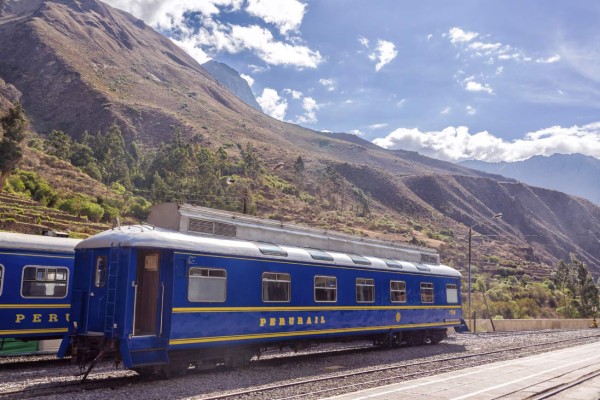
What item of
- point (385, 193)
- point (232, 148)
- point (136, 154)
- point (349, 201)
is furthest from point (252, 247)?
point (385, 193)

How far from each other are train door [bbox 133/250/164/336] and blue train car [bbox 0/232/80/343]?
13.8 feet

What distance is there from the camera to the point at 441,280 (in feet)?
80.6

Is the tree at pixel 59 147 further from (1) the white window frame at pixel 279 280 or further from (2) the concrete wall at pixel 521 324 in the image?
(1) the white window frame at pixel 279 280

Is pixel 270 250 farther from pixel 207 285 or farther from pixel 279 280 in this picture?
pixel 207 285

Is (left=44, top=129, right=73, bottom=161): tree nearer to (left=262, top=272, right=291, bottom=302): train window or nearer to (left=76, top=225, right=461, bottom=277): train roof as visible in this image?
(left=76, top=225, right=461, bottom=277): train roof

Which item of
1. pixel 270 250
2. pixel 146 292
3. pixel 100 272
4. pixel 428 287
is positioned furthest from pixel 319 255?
pixel 428 287

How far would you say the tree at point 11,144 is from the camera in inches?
1999

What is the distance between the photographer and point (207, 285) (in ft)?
45.2

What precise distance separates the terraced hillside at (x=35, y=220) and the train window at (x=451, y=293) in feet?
87.5

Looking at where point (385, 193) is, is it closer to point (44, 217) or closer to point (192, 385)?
point (44, 217)

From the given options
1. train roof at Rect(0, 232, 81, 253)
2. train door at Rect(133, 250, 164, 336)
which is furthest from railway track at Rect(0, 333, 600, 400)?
train roof at Rect(0, 232, 81, 253)

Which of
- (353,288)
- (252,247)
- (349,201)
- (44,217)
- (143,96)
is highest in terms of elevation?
(143,96)

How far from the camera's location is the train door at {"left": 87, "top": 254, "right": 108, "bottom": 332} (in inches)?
512

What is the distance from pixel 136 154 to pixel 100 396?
10747cm
